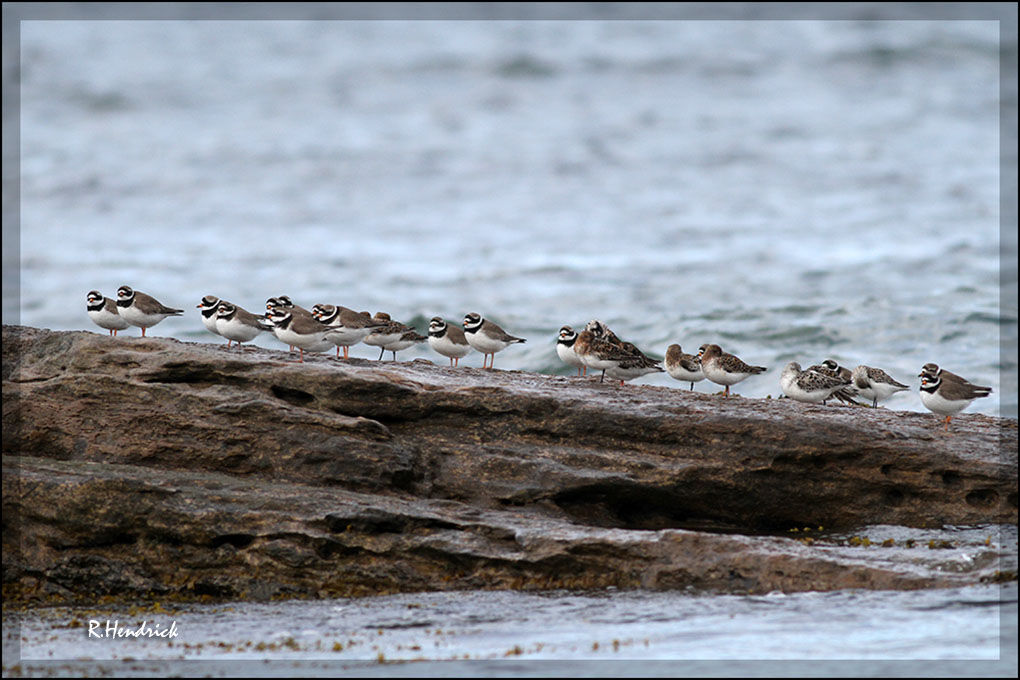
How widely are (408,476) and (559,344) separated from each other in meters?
4.25

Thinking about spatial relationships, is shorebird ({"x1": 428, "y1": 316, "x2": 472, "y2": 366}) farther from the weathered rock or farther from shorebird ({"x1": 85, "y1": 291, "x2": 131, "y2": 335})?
shorebird ({"x1": 85, "y1": 291, "x2": 131, "y2": 335})

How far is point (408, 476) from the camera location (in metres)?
14.5

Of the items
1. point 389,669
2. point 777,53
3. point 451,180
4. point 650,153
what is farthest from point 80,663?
point 777,53

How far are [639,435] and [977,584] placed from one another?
429 cm

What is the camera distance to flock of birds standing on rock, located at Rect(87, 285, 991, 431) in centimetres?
1638

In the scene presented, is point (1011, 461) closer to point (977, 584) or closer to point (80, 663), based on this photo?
point (977, 584)

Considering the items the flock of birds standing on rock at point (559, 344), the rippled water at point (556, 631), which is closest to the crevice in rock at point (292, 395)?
the flock of birds standing on rock at point (559, 344)

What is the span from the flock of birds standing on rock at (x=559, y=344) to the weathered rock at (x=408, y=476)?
2.70ft

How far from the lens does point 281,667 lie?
430 inches

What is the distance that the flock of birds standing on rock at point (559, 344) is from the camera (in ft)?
53.7
